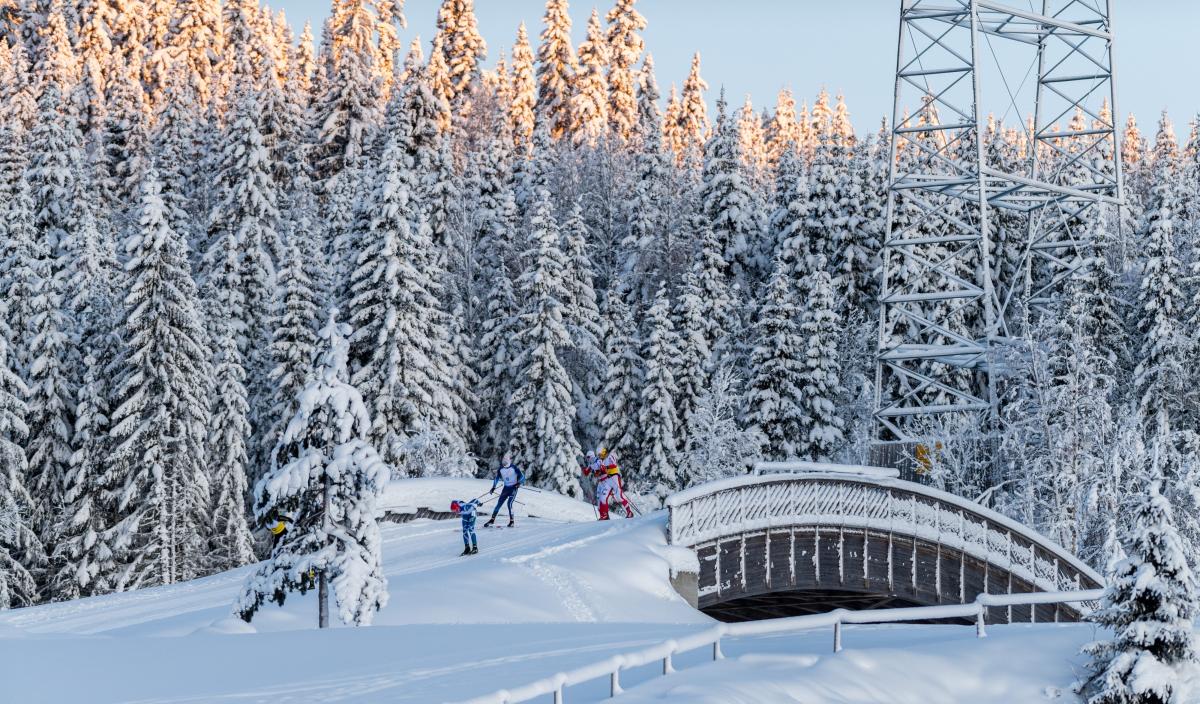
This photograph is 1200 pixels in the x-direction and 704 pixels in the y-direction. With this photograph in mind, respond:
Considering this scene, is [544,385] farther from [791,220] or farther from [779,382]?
[791,220]

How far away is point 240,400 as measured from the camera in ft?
162

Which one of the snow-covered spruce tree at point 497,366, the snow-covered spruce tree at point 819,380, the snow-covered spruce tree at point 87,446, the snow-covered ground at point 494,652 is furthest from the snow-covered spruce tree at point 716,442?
the snow-covered ground at point 494,652

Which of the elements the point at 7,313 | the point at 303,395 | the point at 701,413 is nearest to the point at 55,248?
the point at 7,313

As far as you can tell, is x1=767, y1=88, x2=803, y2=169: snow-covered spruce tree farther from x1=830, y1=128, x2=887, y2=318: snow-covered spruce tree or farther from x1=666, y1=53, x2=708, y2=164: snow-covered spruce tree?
x1=830, y1=128, x2=887, y2=318: snow-covered spruce tree

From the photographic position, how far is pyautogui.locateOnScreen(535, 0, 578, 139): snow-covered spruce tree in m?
103

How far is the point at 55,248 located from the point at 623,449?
102 feet

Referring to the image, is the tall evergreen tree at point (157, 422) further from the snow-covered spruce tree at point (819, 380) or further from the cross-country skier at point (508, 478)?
the snow-covered spruce tree at point (819, 380)

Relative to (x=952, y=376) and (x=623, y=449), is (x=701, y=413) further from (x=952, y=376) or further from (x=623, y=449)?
(x=952, y=376)

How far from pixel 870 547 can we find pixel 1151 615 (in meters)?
15.4

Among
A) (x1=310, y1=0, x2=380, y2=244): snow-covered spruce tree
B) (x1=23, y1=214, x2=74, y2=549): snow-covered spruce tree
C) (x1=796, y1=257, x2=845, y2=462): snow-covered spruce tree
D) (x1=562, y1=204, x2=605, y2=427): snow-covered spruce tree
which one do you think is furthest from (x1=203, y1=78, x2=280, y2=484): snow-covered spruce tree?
(x1=796, y1=257, x2=845, y2=462): snow-covered spruce tree

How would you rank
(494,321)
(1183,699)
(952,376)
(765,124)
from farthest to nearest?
(765,124), (494,321), (952,376), (1183,699)

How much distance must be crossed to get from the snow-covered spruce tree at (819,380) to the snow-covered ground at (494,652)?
91.2 ft

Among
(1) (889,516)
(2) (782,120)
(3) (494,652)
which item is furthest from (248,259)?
(2) (782,120)

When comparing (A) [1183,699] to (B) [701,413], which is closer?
(A) [1183,699]
